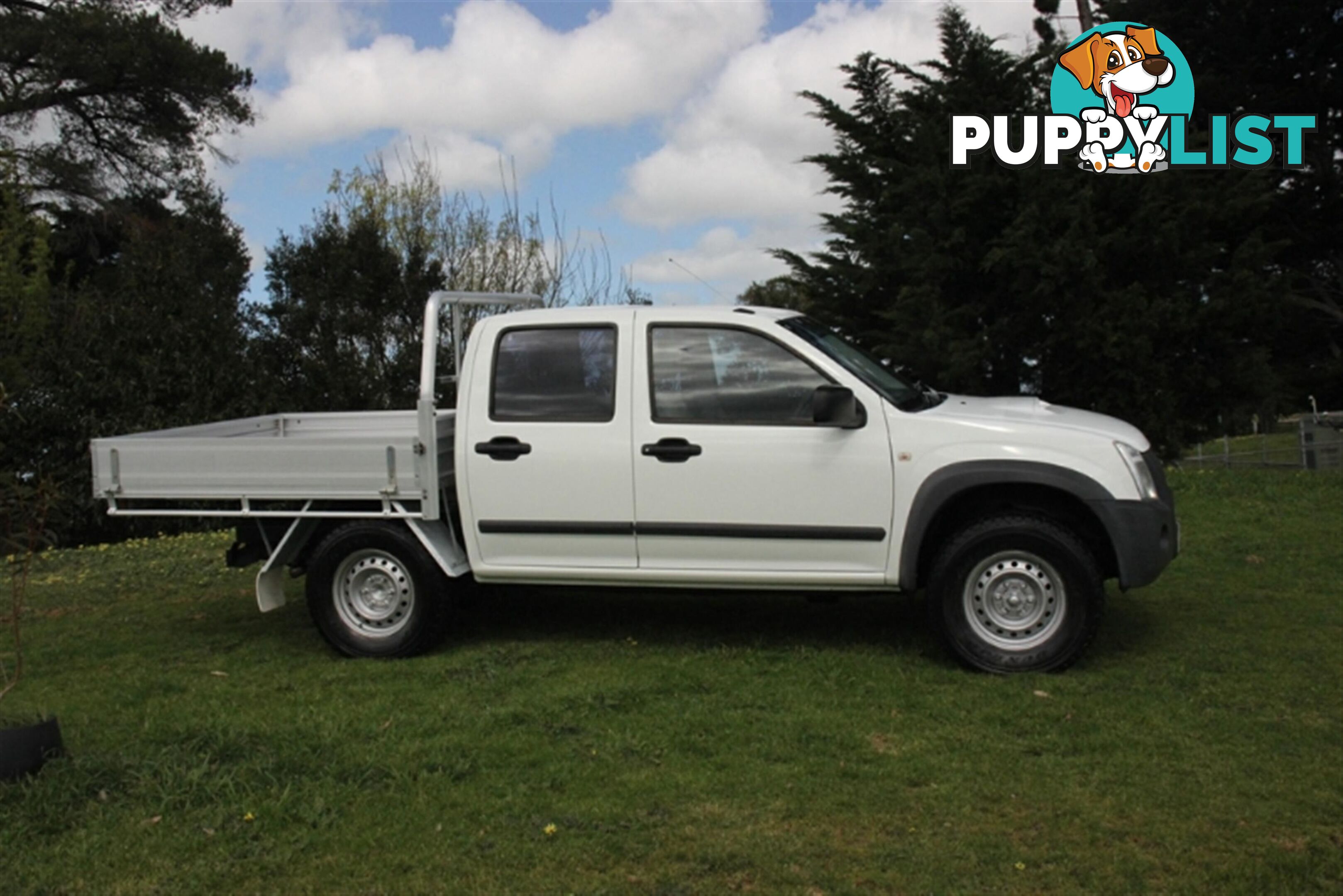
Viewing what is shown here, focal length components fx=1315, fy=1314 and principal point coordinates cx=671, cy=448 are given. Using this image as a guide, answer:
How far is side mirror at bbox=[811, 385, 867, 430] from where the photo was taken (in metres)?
6.44

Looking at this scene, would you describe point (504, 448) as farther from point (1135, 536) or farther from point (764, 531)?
point (1135, 536)

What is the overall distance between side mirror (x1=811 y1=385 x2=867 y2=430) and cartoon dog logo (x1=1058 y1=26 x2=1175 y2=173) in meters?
11.8

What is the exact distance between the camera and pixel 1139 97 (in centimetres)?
1852

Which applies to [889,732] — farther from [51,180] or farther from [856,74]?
[51,180]

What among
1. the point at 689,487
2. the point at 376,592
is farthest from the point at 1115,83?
the point at 376,592

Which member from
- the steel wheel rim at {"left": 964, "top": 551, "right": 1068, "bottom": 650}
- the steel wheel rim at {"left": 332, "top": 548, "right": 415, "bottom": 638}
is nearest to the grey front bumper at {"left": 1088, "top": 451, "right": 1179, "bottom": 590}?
the steel wheel rim at {"left": 964, "top": 551, "right": 1068, "bottom": 650}

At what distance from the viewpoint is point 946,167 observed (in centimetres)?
1795

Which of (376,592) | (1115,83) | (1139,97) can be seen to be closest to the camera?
(376,592)

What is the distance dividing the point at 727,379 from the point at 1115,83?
13611 mm

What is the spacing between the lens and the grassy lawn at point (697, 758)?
4.38 metres

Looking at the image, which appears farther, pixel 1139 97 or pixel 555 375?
pixel 1139 97

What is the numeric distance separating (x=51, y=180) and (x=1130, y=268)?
2148 cm

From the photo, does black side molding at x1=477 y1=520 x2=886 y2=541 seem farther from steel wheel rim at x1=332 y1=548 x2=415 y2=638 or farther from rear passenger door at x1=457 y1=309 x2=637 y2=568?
steel wheel rim at x1=332 y1=548 x2=415 y2=638

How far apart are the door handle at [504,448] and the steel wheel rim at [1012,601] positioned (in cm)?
238
